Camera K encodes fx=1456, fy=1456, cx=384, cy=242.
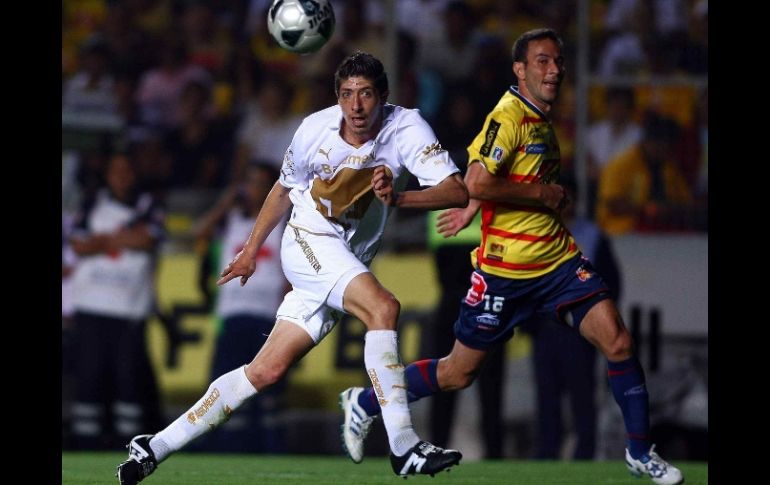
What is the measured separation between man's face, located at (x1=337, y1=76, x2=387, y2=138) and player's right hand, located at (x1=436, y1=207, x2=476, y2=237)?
2.61 ft

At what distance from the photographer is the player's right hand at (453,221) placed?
303 inches

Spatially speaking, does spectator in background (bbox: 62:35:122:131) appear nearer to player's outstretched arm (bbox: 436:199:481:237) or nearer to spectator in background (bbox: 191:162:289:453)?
spectator in background (bbox: 191:162:289:453)

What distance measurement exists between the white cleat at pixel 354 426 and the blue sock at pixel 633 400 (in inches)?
54.4

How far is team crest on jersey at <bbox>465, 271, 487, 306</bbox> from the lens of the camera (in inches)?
314

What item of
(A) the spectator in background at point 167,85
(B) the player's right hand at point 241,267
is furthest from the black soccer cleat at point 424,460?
(A) the spectator in background at point 167,85

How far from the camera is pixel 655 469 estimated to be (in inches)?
296

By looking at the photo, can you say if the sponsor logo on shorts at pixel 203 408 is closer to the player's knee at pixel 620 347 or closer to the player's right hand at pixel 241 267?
the player's right hand at pixel 241 267

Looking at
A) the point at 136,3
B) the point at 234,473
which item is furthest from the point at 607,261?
the point at 136,3

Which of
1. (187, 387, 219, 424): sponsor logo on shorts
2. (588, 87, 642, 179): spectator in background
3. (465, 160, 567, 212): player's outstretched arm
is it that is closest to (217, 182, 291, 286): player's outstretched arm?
(187, 387, 219, 424): sponsor logo on shorts

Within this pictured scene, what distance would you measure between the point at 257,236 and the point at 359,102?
0.87 meters

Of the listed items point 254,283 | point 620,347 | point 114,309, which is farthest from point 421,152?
point 114,309

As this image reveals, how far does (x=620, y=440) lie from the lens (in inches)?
473

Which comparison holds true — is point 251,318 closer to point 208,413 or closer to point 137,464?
point 208,413

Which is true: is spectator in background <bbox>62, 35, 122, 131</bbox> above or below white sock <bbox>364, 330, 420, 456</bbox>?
above
